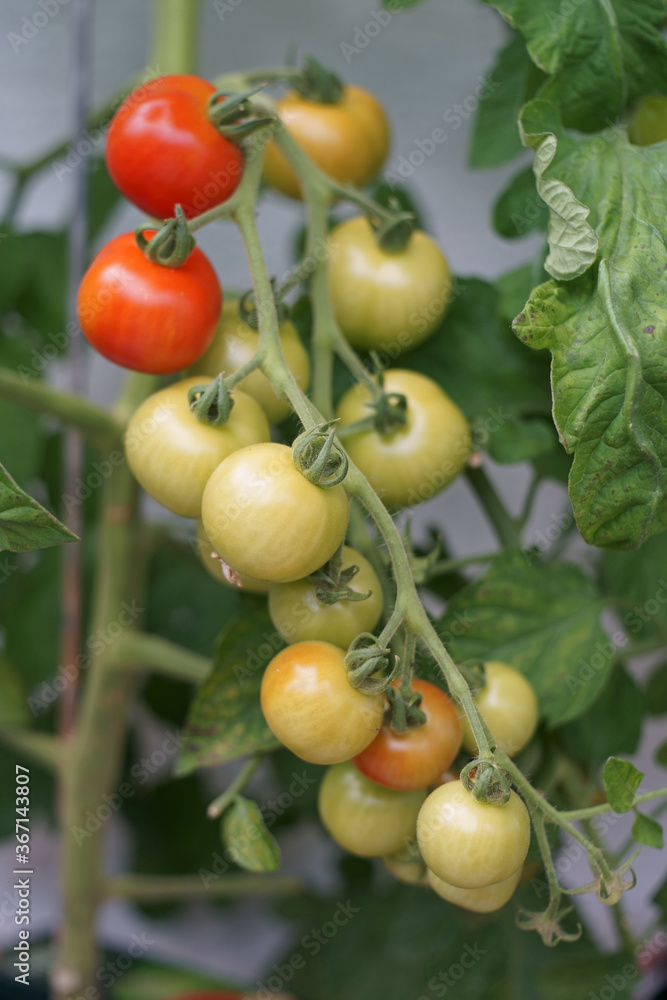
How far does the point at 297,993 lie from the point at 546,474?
595mm

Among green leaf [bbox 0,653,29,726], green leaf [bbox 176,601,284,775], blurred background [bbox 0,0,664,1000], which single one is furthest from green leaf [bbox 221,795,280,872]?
blurred background [bbox 0,0,664,1000]

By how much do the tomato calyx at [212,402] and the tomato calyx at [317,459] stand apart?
0.16 ft

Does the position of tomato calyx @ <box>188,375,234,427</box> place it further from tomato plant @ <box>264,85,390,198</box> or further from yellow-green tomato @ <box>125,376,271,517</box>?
tomato plant @ <box>264,85,390,198</box>

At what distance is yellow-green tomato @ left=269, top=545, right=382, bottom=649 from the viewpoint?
1.18ft

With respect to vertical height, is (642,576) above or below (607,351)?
below

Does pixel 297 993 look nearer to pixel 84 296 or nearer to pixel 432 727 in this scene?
pixel 432 727

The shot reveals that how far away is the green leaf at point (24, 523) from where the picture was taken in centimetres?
32

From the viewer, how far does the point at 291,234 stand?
92 cm

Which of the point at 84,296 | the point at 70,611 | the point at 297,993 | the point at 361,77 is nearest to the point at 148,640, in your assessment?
the point at 70,611

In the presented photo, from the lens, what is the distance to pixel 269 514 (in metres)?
0.30

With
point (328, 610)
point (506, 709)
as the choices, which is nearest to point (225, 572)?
point (328, 610)

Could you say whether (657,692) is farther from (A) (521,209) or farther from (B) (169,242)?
(B) (169,242)

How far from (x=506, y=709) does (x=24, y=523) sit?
0.23 meters

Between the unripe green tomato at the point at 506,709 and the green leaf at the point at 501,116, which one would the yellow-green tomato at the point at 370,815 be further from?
the green leaf at the point at 501,116
